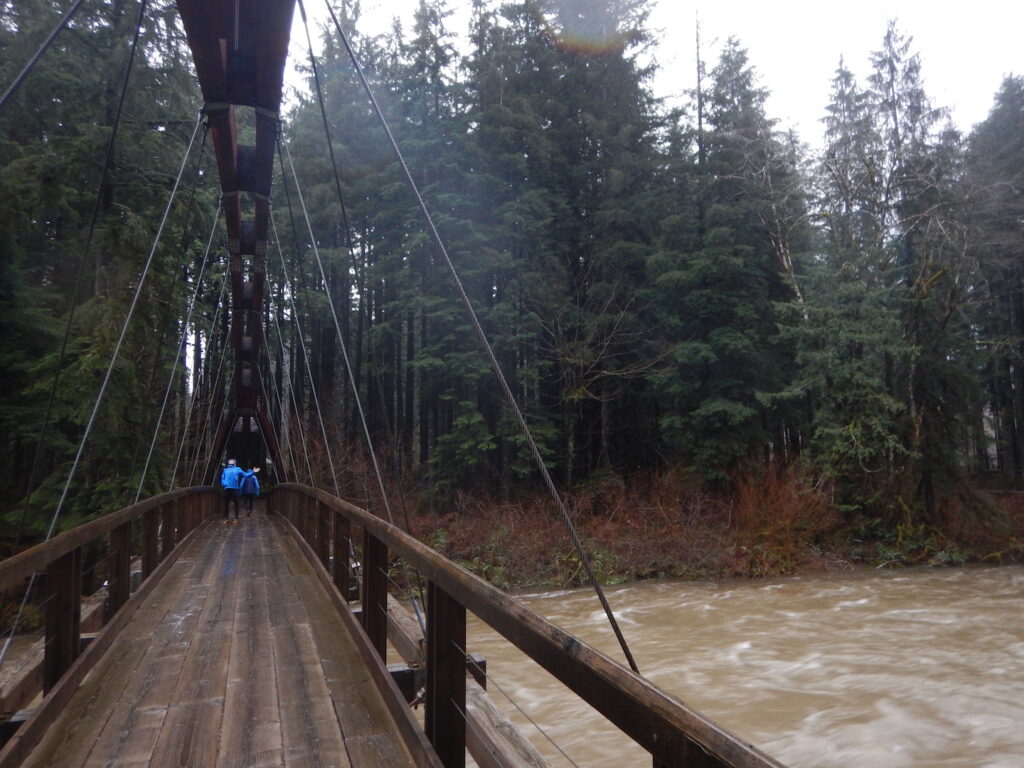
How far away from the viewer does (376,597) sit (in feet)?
13.2

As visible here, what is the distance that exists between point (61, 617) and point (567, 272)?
1863 cm

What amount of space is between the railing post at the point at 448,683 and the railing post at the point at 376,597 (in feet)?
4.80

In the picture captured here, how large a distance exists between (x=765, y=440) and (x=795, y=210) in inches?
251

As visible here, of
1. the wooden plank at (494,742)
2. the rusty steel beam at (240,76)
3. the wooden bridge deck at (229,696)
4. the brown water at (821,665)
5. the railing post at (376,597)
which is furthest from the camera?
the brown water at (821,665)

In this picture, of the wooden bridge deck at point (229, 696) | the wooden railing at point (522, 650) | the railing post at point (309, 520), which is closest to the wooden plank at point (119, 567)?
the wooden bridge deck at point (229, 696)

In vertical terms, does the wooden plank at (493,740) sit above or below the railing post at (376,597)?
below

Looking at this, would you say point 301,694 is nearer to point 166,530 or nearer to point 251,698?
point 251,698

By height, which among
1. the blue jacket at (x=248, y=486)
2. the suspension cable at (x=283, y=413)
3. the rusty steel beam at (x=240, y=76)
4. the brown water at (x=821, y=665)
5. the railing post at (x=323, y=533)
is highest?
the rusty steel beam at (x=240, y=76)

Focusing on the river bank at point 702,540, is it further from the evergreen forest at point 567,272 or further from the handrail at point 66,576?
the handrail at point 66,576

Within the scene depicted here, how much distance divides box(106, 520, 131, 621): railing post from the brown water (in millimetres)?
4414

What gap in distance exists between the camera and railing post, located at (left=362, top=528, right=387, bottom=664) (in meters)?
4.02

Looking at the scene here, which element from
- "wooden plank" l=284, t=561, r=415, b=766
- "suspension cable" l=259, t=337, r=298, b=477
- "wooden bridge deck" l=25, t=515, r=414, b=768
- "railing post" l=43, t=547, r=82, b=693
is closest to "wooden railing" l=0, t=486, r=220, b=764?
"railing post" l=43, t=547, r=82, b=693

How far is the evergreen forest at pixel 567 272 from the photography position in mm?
13562

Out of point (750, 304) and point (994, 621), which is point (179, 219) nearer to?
point (750, 304)
